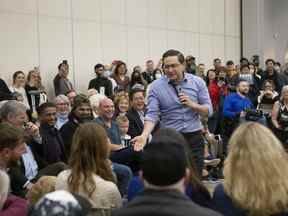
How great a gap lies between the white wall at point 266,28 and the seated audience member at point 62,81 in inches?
354

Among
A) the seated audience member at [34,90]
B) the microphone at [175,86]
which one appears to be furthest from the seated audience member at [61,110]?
the seated audience member at [34,90]

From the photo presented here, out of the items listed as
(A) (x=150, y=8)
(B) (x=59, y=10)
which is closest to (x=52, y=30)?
(B) (x=59, y=10)

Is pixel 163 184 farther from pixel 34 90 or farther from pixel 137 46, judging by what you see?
pixel 137 46

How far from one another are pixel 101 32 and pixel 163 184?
40.8ft

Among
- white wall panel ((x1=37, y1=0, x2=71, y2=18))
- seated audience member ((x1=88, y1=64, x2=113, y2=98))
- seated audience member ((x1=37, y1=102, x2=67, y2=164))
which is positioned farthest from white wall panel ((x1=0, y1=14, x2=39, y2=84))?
seated audience member ((x1=37, y1=102, x2=67, y2=164))

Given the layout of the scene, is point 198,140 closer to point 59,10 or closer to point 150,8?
point 59,10

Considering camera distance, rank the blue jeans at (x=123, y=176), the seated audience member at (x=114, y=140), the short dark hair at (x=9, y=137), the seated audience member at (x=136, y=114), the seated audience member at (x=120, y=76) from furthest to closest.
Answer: the seated audience member at (x=120, y=76), the seated audience member at (x=136, y=114), the seated audience member at (x=114, y=140), the blue jeans at (x=123, y=176), the short dark hair at (x=9, y=137)

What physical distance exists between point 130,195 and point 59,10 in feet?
30.0

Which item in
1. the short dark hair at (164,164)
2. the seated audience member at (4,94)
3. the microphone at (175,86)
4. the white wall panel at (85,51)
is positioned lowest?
the seated audience member at (4,94)

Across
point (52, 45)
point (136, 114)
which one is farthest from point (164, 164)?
point (52, 45)

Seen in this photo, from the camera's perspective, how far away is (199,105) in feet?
17.2

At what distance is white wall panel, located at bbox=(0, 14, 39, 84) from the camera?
11641 millimetres

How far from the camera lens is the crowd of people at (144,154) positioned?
219 cm

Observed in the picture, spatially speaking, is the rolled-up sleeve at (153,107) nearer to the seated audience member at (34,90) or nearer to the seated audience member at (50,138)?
Result: the seated audience member at (50,138)
